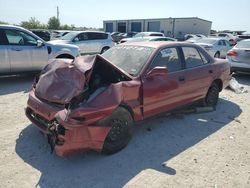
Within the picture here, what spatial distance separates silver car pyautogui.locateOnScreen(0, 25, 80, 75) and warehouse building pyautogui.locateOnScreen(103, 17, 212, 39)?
141ft

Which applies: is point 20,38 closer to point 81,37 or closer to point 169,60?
point 169,60

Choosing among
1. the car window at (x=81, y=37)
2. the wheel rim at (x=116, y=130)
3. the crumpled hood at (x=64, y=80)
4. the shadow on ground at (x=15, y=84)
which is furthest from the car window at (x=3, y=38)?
the car window at (x=81, y=37)

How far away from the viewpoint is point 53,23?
6259cm

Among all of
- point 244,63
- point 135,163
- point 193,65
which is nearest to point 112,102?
point 135,163

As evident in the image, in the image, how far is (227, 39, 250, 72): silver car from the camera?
1015cm

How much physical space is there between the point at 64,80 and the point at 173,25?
51.0 meters

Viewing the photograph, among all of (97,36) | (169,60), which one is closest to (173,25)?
(97,36)

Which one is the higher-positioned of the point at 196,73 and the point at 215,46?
the point at 196,73

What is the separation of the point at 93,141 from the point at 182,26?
5139 centimetres

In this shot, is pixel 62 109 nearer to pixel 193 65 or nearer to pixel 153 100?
pixel 153 100

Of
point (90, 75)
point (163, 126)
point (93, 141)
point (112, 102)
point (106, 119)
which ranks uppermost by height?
point (90, 75)

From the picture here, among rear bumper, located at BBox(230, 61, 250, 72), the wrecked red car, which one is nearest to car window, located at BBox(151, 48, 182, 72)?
the wrecked red car

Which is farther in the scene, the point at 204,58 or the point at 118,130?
the point at 204,58

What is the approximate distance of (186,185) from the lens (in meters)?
3.38
